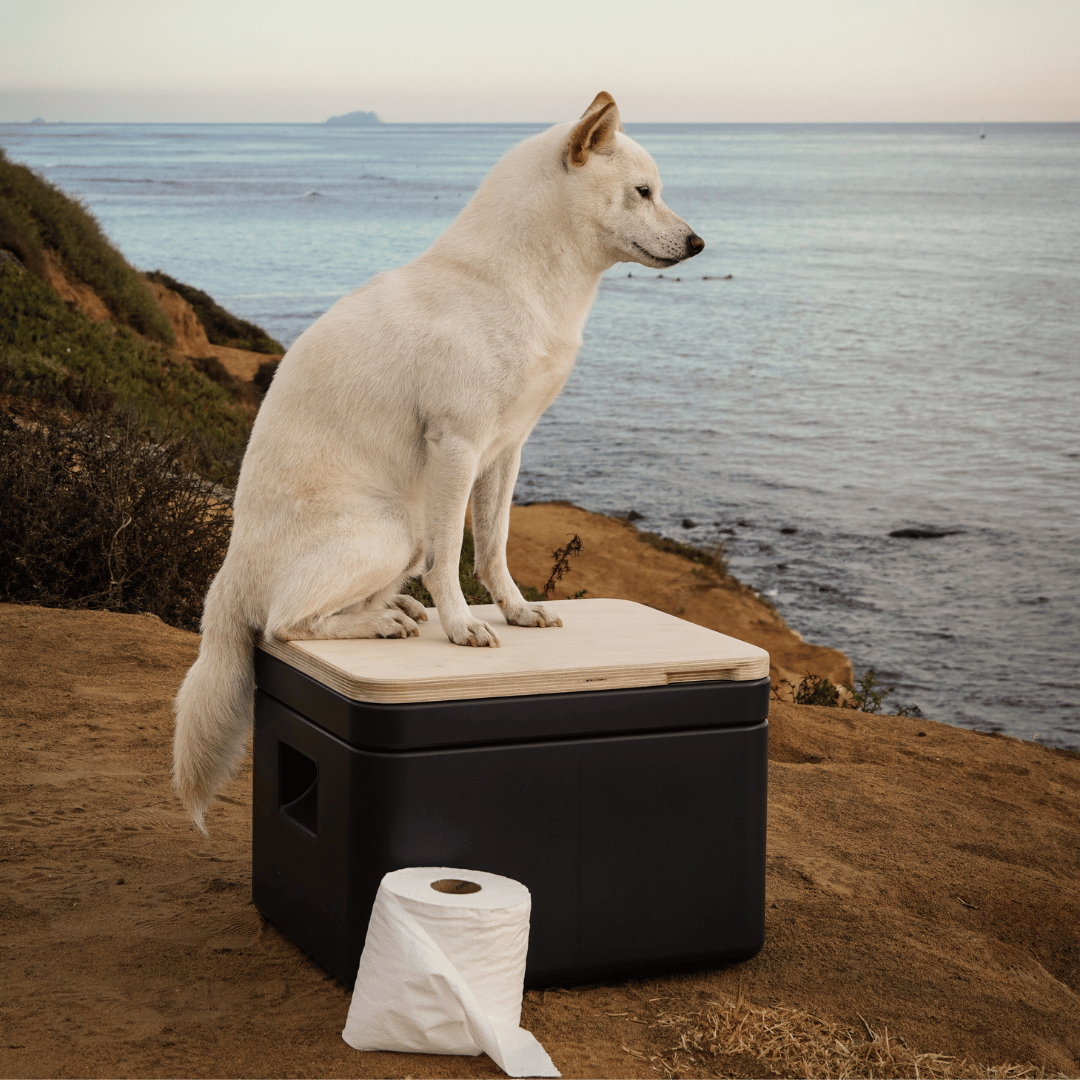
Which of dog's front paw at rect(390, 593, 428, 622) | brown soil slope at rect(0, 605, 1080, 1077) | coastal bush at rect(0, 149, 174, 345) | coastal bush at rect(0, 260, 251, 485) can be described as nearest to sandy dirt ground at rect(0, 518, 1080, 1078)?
brown soil slope at rect(0, 605, 1080, 1077)

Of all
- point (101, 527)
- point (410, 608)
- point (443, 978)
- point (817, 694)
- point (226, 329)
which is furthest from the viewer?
point (226, 329)

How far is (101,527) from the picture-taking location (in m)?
6.32

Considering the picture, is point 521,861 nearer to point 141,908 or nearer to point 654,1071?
point 654,1071

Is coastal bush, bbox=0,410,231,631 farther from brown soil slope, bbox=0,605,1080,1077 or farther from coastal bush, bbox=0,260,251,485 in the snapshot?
coastal bush, bbox=0,260,251,485

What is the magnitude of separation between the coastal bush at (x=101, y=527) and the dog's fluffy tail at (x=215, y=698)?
10.3 ft

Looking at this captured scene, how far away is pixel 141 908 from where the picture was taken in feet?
11.6

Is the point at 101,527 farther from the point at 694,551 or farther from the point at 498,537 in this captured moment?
the point at 694,551

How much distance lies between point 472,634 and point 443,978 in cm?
95

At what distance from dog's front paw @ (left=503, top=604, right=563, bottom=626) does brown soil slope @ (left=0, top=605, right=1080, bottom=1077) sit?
106 centimetres

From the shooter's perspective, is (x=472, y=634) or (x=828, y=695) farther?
(x=828, y=695)

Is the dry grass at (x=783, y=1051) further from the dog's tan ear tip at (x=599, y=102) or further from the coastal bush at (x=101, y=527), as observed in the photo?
the coastal bush at (x=101, y=527)

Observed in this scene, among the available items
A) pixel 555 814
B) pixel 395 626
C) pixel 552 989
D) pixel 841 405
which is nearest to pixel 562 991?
pixel 552 989

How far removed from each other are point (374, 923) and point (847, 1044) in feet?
3.93

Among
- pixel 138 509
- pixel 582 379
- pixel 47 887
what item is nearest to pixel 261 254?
pixel 582 379
